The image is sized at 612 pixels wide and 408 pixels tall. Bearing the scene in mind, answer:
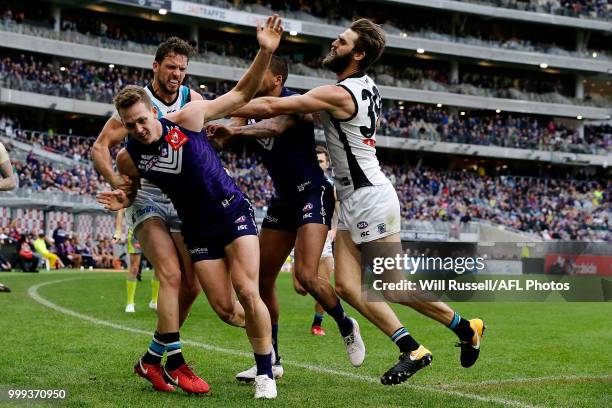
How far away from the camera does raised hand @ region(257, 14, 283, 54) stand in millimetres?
6691

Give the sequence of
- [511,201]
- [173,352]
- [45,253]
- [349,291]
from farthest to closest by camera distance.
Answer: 1. [511,201]
2. [45,253]
3. [349,291]
4. [173,352]

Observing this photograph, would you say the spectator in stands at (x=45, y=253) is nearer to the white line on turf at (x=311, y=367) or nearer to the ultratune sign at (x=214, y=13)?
the white line on turf at (x=311, y=367)

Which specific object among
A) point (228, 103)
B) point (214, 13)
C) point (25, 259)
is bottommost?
point (25, 259)

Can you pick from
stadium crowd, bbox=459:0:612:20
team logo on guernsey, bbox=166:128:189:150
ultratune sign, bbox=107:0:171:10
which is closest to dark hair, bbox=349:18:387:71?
team logo on guernsey, bbox=166:128:189:150

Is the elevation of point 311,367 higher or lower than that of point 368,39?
lower

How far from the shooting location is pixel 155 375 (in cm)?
714

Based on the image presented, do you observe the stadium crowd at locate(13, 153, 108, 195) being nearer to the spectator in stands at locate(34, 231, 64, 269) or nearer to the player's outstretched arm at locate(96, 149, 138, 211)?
the spectator in stands at locate(34, 231, 64, 269)

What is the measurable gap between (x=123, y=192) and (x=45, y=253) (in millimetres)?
26996

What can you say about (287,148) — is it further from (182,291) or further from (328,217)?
(182,291)

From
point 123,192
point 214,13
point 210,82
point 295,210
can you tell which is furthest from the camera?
point 210,82

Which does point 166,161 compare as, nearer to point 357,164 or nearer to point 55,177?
point 357,164

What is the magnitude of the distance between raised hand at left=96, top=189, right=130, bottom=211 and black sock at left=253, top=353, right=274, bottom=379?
5.21ft

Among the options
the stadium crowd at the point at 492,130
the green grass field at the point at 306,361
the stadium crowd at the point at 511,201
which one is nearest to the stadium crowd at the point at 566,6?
the stadium crowd at the point at 492,130

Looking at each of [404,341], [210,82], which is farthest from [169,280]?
[210,82]
